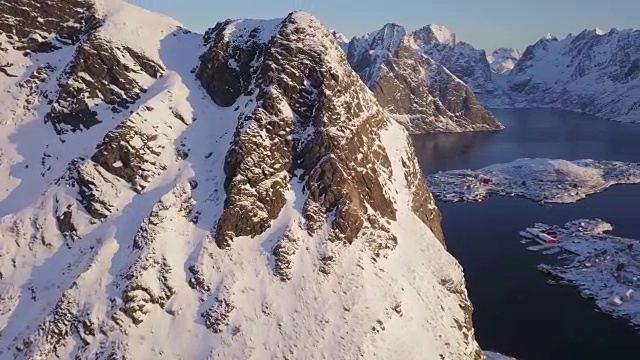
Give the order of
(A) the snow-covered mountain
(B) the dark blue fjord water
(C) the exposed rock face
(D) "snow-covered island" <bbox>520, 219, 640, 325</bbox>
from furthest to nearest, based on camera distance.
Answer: (D) "snow-covered island" <bbox>520, 219, 640, 325</bbox>, (B) the dark blue fjord water, (C) the exposed rock face, (A) the snow-covered mountain

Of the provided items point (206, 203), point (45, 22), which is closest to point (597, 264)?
point (206, 203)

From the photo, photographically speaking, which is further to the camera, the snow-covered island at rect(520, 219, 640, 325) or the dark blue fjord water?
the snow-covered island at rect(520, 219, 640, 325)

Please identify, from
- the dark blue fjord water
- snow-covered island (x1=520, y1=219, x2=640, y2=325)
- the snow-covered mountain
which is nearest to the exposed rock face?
the snow-covered mountain

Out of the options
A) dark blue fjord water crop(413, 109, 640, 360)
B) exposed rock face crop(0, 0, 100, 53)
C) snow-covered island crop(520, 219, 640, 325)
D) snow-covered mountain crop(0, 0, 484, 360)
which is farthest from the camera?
snow-covered island crop(520, 219, 640, 325)

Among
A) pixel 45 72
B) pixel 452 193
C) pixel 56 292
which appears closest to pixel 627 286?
pixel 452 193

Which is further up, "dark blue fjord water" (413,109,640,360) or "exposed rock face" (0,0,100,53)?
"exposed rock face" (0,0,100,53)

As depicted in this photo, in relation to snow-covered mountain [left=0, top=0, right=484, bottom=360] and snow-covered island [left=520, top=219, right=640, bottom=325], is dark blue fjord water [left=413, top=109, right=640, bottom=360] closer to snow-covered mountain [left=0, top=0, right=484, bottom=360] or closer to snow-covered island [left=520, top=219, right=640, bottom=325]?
snow-covered island [left=520, top=219, right=640, bottom=325]
